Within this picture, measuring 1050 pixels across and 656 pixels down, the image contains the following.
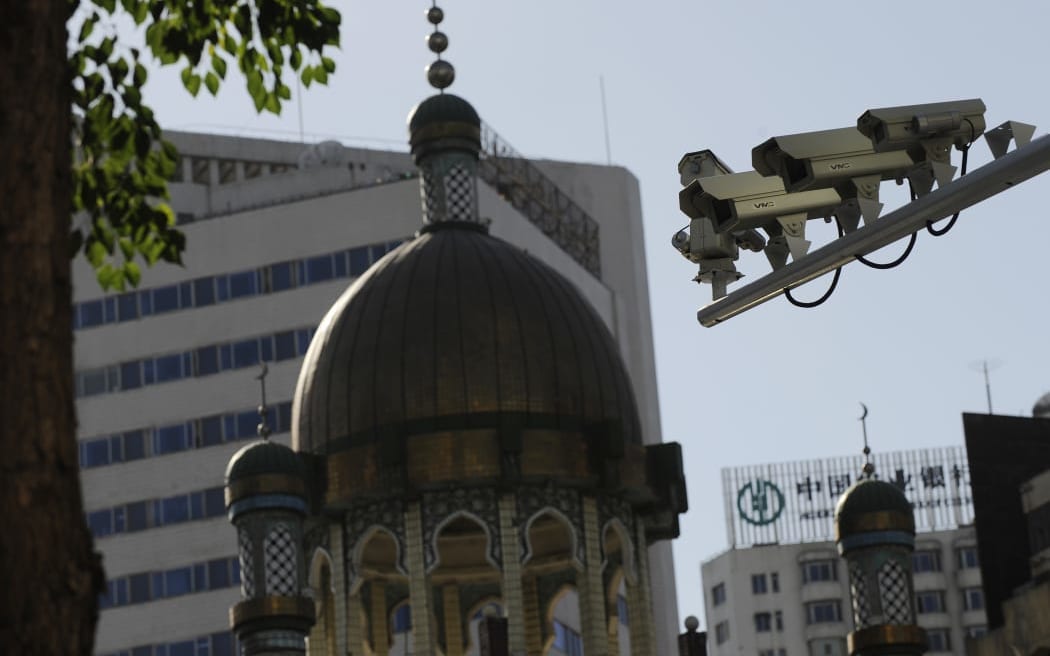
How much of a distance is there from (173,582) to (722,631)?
72.4 metres

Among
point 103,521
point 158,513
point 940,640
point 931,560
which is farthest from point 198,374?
point 940,640

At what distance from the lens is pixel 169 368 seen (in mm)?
107875

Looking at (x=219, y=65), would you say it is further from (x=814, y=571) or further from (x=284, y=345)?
(x=814, y=571)

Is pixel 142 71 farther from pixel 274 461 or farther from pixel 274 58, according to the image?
pixel 274 461

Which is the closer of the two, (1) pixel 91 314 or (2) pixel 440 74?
(2) pixel 440 74

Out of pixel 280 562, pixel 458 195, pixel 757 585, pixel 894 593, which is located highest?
pixel 757 585

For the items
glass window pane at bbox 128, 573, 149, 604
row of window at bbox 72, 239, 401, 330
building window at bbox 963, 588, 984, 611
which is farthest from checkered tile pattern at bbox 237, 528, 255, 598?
building window at bbox 963, 588, 984, 611

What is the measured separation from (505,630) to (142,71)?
20.0 metres

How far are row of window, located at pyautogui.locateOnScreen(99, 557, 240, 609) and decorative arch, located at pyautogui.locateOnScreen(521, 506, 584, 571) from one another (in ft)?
207

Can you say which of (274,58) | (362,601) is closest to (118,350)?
(362,601)

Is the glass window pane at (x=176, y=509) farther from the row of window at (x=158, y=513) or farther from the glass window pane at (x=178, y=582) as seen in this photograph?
the glass window pane at (x=178, y=582)

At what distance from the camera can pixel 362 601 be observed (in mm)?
42156

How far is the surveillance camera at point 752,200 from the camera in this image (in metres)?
18.4

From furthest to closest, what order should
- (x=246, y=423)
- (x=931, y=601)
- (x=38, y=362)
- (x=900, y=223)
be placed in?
(x=931, y=601)
(x=246, y=423)
(x=900, y=223)
(x=38, y=362)
